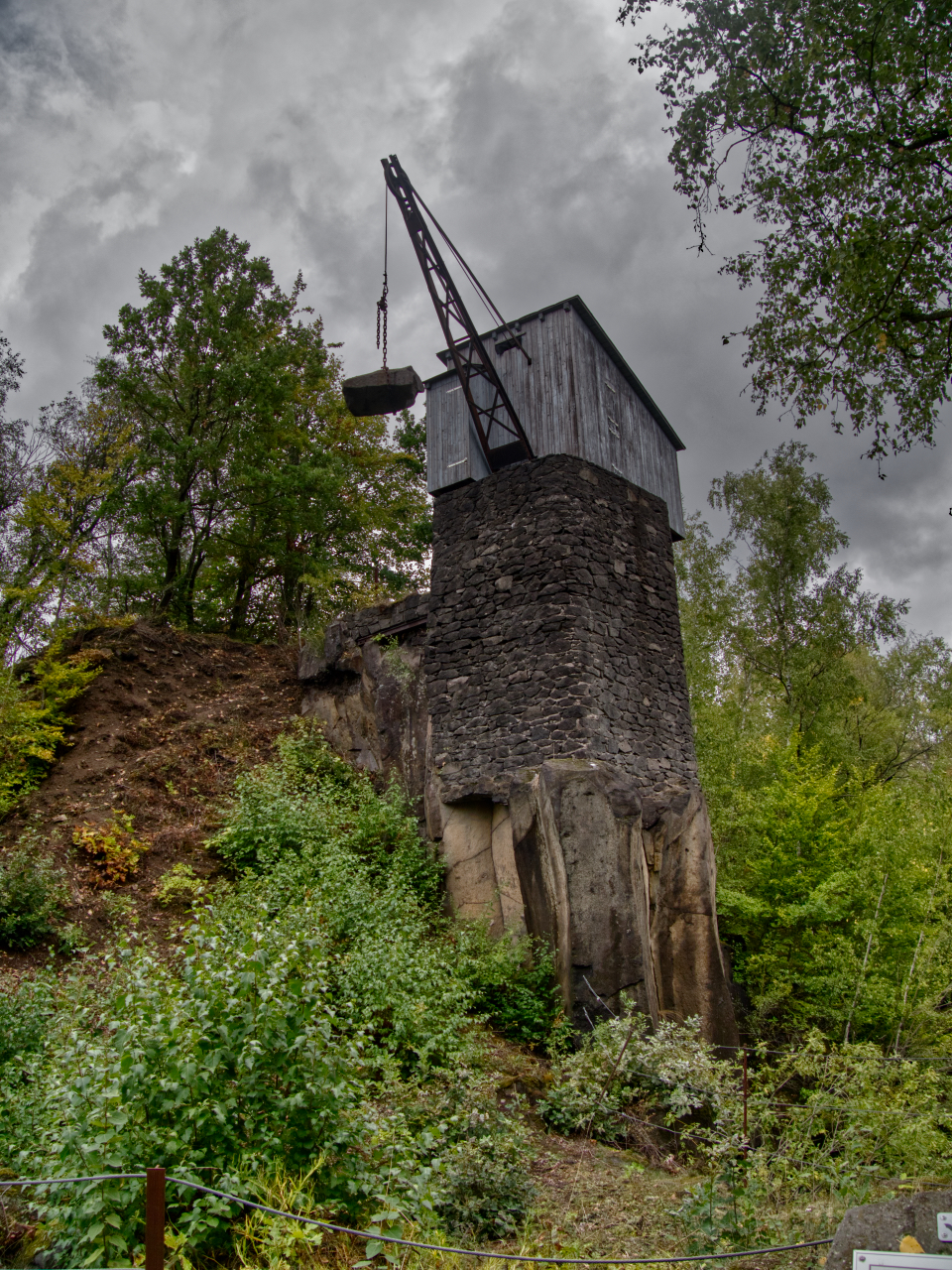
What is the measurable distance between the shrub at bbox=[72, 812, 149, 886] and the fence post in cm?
793

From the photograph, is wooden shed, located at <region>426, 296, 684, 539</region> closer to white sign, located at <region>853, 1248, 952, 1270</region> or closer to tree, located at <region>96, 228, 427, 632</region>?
tree, located at <region>96, 228, 427, 632</region>

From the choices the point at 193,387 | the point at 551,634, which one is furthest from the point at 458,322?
the point at 193,387

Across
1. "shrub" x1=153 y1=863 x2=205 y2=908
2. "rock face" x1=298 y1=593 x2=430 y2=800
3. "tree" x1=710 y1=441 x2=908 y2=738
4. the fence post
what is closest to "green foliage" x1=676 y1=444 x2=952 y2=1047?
"tree" x1=710 y1=441 x2=908 y2=738

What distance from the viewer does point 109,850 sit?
10.8 m

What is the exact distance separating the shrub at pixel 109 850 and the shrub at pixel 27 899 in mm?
704

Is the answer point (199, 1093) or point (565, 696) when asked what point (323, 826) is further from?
point (199, 1093)

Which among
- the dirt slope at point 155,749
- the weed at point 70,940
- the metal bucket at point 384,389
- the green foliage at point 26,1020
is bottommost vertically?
the green foliage at point 26,1020

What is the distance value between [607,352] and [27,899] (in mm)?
11328

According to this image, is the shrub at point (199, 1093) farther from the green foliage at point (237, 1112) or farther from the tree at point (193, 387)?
the tree at point (193, 387)

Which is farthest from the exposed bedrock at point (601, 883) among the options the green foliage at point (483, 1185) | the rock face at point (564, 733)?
the green foliage at point (483, 1185)

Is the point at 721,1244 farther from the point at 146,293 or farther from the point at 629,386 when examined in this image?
the point at 146,293

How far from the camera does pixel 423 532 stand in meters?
21.8

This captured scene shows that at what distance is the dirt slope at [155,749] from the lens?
10.8 m

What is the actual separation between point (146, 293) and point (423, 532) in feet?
26.4
